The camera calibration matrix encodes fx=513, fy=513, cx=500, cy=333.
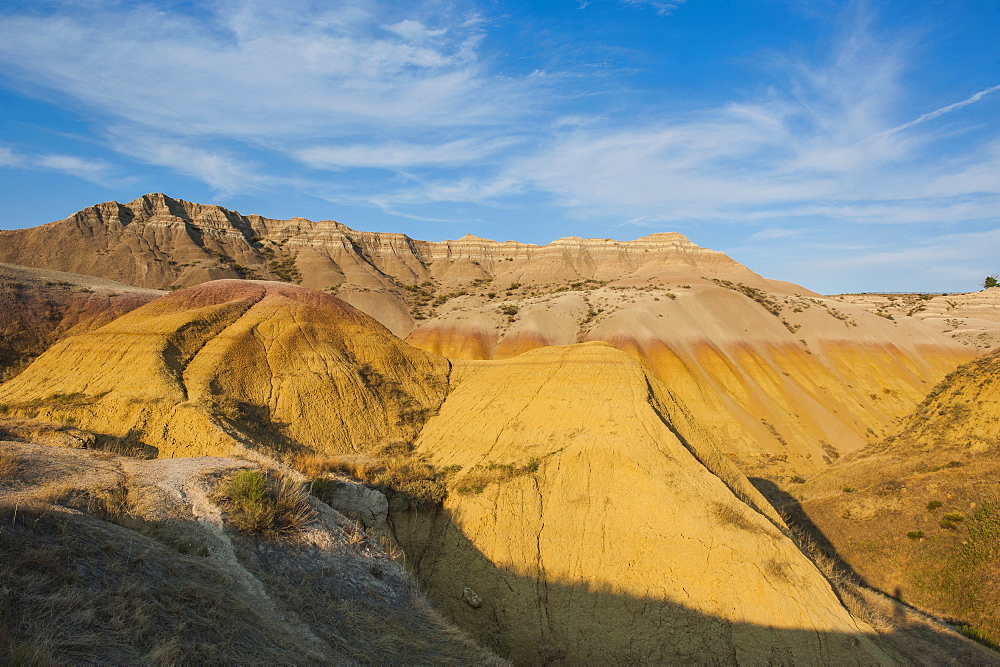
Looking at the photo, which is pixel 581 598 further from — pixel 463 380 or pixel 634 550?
pixel 463 380

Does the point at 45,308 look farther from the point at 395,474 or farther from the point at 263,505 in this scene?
the point at 263,505

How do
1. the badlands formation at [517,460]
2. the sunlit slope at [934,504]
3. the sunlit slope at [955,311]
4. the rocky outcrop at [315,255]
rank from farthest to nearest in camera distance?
1. the rocky outcrop at [315,255]
2. the sunlit slope at [955,311]
3. the sunlit slope at [934,504]
4. the badlands formation at [517,460]

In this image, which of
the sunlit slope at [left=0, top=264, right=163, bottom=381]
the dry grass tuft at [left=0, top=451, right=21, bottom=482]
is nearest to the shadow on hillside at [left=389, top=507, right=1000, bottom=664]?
the dry grass tuft at [left=0, top=451, right=21, bottom=482]

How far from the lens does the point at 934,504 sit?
21.3 m

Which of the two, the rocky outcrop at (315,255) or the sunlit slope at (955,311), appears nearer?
the sunlit slope at (955,311)

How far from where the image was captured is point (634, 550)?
41.7 ft

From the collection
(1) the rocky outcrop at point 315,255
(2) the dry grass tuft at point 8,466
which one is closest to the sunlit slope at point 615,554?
(2) the dry grass tuft at point 8,466

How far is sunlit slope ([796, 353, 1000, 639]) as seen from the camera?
17938 mm

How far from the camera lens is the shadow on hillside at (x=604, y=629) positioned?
1041 cm

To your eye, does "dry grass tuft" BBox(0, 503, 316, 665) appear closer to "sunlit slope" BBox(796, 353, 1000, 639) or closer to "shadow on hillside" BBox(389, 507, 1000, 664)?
"shadow on hillside" BBox(389, 507, 1000, 664)

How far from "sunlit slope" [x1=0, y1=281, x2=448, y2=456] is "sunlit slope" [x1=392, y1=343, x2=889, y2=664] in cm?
458

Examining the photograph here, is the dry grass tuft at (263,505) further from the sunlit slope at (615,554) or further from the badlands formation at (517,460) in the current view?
the sunlit slope at (615,554)

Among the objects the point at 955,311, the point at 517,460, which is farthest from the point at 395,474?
the point at 955,311

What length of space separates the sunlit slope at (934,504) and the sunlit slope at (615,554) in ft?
26.0
